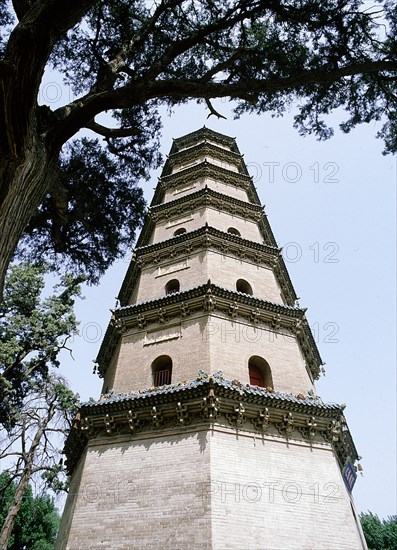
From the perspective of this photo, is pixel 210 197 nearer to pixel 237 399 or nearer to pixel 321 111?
pixel 321 111

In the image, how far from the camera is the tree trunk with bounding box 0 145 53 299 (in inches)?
202

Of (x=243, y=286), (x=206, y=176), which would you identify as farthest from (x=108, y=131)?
(x=206, y=176)

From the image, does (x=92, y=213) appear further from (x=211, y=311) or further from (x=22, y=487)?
(x=22, y=487)

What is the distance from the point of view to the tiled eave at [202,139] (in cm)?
2181

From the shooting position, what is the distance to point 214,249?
45.6ft

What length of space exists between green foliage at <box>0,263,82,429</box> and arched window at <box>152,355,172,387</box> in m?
5.65

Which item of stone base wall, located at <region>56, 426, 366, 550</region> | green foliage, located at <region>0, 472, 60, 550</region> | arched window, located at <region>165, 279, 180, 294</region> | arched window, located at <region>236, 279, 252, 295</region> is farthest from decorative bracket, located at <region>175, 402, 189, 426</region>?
green foliage, located at <region>0, 472, 60, 550</region>

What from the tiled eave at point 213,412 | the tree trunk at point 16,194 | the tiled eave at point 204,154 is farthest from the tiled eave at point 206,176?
the tree trunk at point 16,194

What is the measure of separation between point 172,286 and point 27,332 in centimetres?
655

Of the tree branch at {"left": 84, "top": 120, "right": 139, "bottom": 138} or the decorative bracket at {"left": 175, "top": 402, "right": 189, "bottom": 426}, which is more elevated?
the tree branch at {"left": 84, "top": 120, "right": 139, "bottom": 138}

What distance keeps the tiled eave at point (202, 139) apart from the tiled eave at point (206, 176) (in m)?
3.63

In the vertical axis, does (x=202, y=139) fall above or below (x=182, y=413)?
above

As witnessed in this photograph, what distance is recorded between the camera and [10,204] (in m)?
5.32

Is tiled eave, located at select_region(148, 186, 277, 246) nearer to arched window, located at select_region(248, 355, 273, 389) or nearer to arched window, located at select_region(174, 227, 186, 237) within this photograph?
arched window, located at select_region(174, 227, 186, 237)
